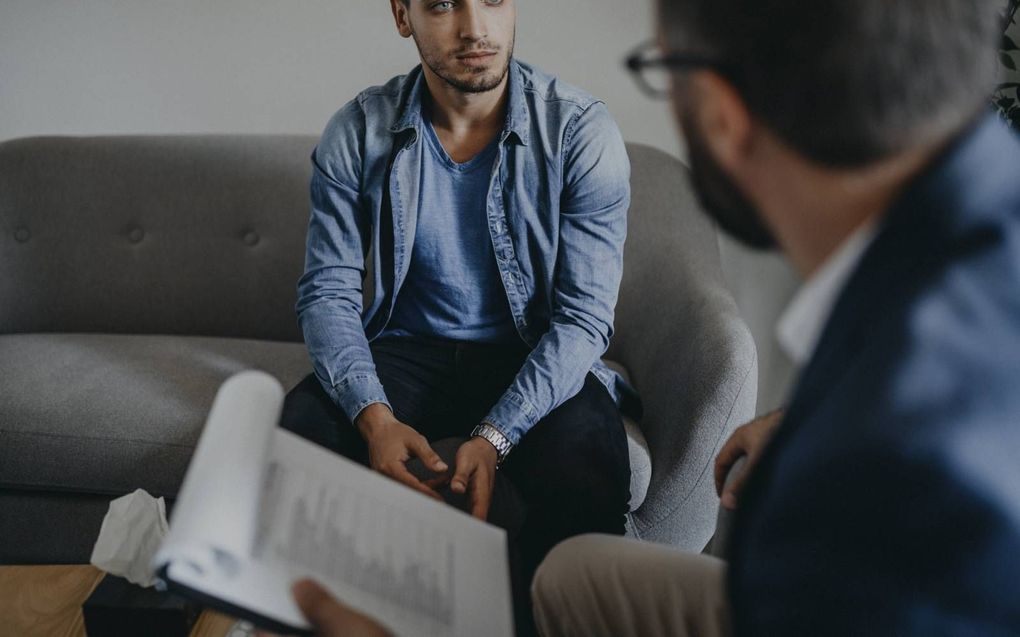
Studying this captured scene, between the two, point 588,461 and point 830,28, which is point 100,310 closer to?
point 588,461

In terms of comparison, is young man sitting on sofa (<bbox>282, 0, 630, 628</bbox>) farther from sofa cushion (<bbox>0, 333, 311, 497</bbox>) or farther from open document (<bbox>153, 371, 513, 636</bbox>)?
open document (<bbox>153, 371, 513, 636</bbox>)

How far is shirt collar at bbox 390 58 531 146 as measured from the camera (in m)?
1.40

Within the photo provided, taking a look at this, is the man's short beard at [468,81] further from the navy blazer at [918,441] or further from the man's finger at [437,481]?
the navy blazer at [918,441]

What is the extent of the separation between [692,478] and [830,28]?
0.97 m

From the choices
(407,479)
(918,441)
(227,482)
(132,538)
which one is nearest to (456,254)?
(407,479)

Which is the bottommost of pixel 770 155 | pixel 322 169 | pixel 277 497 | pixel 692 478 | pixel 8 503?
pixel 8 503

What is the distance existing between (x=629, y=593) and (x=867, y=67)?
59cm

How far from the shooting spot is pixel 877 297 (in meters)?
0.49

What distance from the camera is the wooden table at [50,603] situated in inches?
44.1

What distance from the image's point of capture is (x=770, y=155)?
59 cm

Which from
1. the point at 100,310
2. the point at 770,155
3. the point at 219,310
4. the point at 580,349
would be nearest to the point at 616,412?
the point at 580,349

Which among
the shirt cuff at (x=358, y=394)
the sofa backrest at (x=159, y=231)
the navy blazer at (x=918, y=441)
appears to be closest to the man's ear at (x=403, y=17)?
the sofa backrest at (x=159, y=231)

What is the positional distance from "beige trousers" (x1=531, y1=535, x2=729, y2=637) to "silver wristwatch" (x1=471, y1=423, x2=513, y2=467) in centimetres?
34

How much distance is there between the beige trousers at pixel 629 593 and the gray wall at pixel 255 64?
1.38 m
